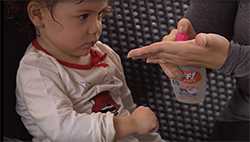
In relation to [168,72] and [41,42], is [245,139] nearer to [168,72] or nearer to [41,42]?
[168,72]

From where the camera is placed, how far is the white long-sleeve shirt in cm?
94

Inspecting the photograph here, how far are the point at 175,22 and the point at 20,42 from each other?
33cm

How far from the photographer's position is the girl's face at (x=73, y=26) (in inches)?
37.4

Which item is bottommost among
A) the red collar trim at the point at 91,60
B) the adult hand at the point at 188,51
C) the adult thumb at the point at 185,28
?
the red collar trim at the point at 91,60

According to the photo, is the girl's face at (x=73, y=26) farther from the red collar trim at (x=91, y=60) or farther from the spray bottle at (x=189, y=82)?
the spray bottle at (x=189, y=82)

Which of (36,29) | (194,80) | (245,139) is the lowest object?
(245,139)

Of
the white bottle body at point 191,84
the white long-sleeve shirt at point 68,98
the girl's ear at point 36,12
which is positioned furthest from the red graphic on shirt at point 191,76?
the girl's ear at point 36,12

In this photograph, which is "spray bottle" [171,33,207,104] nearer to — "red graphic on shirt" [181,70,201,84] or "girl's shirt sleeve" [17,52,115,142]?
"red graphic on shirt" [181,70,201,84]

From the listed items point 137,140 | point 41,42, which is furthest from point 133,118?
point 41,42

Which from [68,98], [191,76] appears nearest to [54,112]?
[68,98]

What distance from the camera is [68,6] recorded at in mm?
948

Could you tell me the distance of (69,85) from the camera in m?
0.98

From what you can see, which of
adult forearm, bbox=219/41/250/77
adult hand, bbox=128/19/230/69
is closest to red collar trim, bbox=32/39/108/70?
adult hand, bbox=128/19/230/69

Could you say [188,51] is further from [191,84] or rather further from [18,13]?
[18,13]
